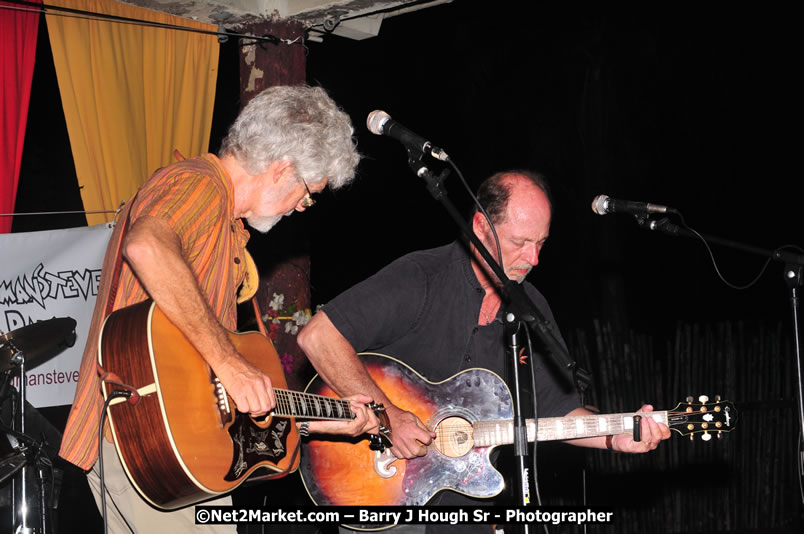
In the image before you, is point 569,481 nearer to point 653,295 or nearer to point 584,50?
point 584,50

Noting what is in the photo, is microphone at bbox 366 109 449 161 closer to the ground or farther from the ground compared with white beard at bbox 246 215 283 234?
farther from the ground

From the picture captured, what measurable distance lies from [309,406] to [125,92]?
3.14 metres

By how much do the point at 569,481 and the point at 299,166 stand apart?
190 inches

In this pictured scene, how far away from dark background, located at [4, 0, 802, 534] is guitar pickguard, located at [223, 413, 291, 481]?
7.34 m

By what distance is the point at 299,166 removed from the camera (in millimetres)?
2912

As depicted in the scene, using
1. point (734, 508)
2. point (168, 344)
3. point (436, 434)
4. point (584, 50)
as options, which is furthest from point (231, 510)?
point (584, 50)

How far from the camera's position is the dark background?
11570mm

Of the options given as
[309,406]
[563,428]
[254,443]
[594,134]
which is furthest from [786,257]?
[594,134]

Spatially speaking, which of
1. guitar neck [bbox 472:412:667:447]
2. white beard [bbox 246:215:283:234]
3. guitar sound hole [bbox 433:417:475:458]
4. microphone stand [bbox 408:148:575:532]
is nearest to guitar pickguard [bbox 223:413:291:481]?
white beard [bbox 246:215:283:234]

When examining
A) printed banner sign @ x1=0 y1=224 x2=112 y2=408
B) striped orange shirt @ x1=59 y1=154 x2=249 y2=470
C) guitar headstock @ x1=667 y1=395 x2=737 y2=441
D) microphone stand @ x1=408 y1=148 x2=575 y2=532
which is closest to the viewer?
striped orange shirt @ x1=59 y1=154 x2=249 y2=470

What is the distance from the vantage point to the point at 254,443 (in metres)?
2.71

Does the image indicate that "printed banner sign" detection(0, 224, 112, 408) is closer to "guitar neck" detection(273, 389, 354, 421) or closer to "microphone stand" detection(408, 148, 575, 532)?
"guitar neck" detection(273, 389, 354, 421)

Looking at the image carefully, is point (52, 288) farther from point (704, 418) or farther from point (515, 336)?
point (704, 418)

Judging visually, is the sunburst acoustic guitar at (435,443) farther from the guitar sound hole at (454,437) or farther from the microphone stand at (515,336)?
the microphone stand at (515,336)
